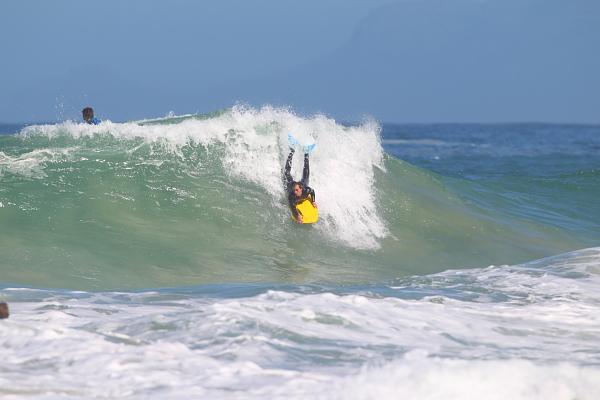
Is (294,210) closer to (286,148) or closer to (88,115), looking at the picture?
(286,148)

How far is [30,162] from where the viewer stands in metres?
13.6

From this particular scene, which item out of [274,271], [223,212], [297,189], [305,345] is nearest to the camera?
[305,345]

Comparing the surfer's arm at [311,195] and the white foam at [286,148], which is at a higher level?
the white foam at [286,148]

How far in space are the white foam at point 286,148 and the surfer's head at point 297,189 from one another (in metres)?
0.84

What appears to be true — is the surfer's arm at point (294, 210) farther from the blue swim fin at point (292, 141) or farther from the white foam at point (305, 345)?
the white foam at point (305, 345)

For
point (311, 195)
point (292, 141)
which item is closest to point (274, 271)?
point (311, 195)

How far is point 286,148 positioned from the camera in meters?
14.4

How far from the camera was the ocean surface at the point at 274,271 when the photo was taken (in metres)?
5.53

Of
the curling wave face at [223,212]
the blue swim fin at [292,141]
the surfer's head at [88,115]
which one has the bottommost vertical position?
the curling wave face at [223,212]

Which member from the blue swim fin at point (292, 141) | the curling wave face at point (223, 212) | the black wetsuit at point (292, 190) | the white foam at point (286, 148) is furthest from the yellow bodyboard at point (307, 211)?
the blue swim fin at point (292, 141)

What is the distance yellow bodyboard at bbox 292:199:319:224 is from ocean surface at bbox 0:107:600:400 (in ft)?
0.73

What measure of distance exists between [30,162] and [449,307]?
26.8 feet

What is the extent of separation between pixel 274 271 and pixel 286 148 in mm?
4259

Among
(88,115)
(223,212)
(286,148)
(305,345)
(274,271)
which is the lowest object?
(305,345)
